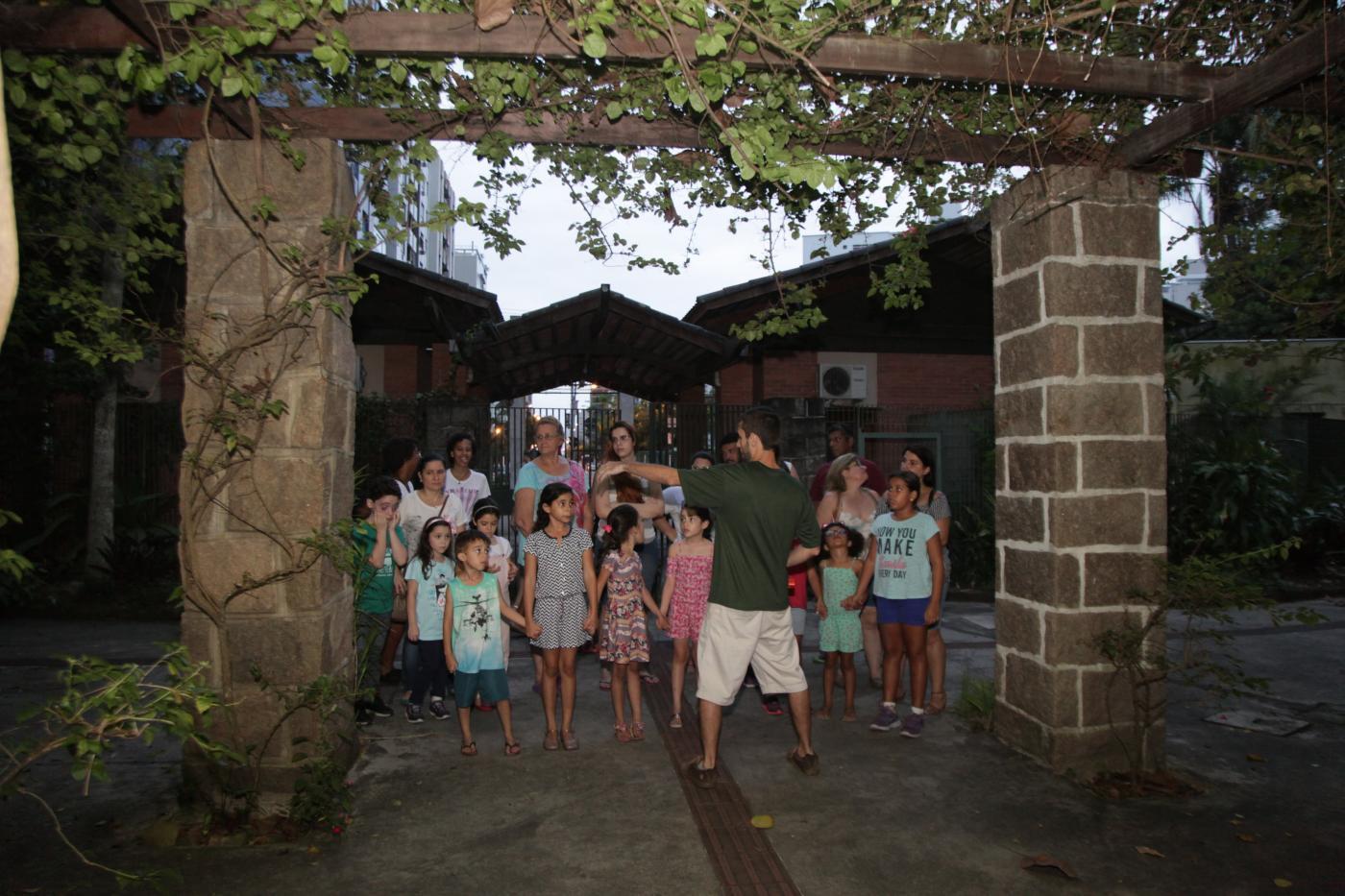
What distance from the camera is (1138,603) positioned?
4926 millimetres

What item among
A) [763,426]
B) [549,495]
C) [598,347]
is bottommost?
[549,495]

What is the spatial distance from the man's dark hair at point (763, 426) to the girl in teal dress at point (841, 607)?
4.85 feet

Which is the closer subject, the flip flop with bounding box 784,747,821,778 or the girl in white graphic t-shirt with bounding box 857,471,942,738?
the flip flop with bounding box 784,747,821,778

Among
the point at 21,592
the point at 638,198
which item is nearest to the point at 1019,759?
the point at 638,198

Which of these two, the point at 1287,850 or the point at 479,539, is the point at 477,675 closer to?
the point at 479,539

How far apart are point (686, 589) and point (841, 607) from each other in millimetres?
1052

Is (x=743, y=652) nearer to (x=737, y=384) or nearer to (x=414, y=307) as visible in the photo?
(x=414, y=307)

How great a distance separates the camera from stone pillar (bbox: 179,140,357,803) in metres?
4.38

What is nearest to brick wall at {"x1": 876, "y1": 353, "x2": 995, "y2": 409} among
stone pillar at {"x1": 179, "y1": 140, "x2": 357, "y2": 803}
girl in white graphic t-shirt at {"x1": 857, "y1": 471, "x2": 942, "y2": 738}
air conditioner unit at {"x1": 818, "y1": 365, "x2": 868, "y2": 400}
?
air conditioner unit at {"x1": 818, "y1": 365, "x2": 868, "y2": 400}

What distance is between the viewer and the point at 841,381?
16516 mm

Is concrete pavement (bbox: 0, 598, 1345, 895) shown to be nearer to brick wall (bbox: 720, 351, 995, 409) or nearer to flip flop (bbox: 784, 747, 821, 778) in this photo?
flip flop (bbox: 784, 747, 821, 778)

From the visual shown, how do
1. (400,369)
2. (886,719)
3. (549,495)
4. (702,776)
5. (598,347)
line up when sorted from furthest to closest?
1. (400,369)
2. (598,347)
3. (886,719)
4. (549,495)
5. (702,776)


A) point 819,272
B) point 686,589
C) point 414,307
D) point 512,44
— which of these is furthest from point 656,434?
point 512,44

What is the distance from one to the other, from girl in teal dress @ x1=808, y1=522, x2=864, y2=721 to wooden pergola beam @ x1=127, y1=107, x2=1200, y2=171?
8.32ft
